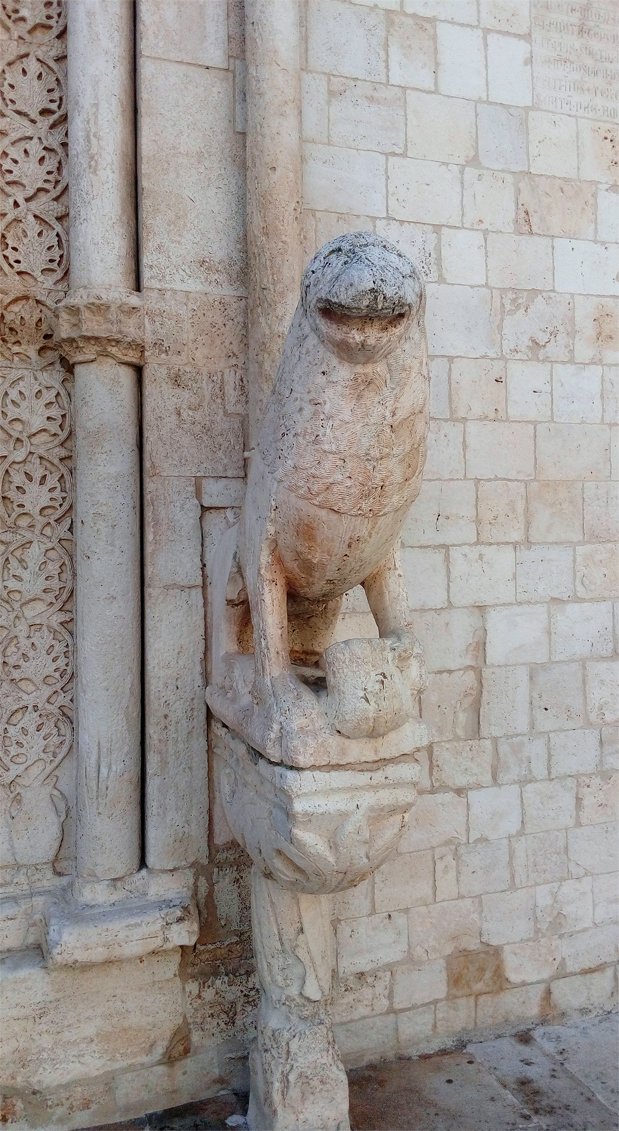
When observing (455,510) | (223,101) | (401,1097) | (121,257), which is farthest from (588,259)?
(401,1097)

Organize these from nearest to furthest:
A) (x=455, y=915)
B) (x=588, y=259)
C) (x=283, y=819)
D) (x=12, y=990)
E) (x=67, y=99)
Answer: (x=283, y=819) → (x=12, y=990) → (x=67, y=99) → (x=455, y=915) → (x=588, y=259)

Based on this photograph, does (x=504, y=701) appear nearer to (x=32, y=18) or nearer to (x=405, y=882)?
(x=405, y=882)

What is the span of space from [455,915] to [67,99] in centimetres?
277

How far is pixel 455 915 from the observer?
257 cm

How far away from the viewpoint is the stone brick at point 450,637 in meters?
2.56

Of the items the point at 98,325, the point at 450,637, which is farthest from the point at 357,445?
the point at 450,637

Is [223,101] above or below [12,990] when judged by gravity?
above

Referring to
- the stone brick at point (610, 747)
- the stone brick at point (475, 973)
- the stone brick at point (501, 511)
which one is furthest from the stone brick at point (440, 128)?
the stone brick at point (475, 973)

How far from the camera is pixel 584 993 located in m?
2.74

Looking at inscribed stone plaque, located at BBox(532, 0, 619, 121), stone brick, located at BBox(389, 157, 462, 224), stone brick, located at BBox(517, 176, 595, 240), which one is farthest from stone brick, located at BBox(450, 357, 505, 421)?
inscribed stone plaque, located at BBox(532, 0, 619, 121)

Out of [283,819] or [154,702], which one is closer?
[283,819]

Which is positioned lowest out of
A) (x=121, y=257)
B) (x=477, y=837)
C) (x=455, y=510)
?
(x=477, y=837)

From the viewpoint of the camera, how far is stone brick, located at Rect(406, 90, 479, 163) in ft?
8.32

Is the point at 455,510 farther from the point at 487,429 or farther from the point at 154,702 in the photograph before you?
the point at 154,702
